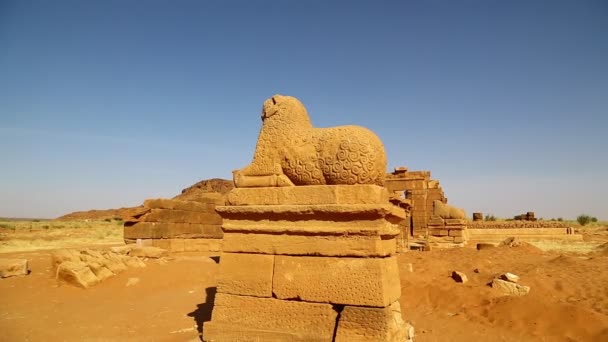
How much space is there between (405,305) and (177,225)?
8794mm

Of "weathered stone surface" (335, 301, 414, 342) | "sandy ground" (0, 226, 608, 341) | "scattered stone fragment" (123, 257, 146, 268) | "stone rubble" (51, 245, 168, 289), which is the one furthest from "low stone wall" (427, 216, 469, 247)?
"weathered stone surface" (335, 301, 414, 342)

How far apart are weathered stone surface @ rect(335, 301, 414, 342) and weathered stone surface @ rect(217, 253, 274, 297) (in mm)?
852

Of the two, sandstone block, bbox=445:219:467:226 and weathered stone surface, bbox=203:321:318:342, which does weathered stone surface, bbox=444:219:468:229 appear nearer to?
sandstone block, bbox=445:219:467:226

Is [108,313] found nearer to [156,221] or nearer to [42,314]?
[42,314]

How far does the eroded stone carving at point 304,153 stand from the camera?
12.8 feet

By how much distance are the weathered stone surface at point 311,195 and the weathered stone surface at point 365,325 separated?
0.99 meters

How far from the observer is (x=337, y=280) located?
3715 millimetres

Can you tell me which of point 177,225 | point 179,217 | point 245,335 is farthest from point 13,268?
point 245,335

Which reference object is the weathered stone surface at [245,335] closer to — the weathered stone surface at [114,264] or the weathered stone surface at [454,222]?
the weathered stone surface at [114,264]

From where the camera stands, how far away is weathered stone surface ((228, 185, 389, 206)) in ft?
12.4

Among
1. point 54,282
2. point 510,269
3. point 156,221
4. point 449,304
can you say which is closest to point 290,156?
point 449,304

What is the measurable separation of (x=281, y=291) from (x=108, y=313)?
353cm

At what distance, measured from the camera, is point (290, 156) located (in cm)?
427

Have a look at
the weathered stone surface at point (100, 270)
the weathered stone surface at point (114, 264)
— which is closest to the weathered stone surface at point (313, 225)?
the weathered stone surface at point (100, 270)
